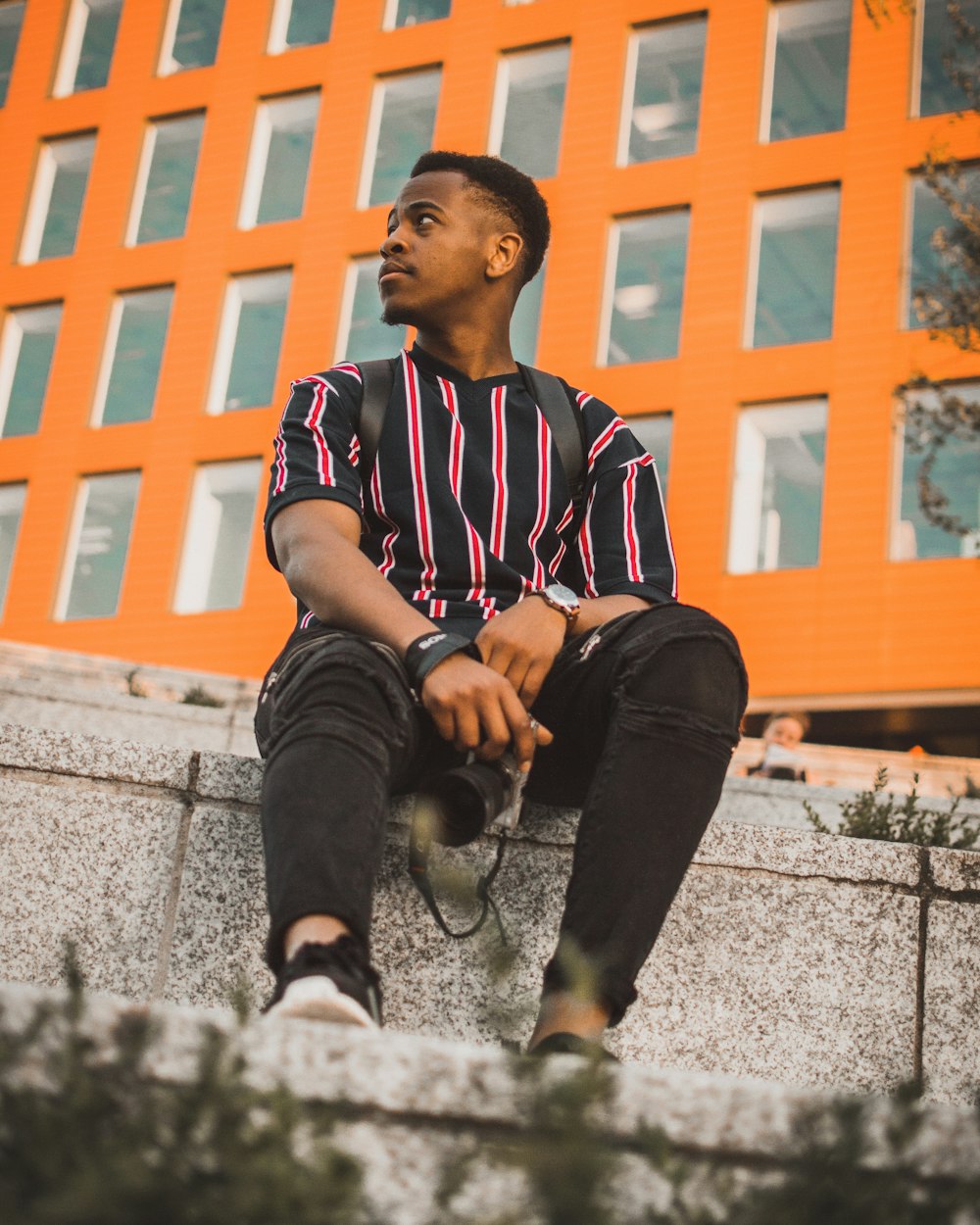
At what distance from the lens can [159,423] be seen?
2653cm

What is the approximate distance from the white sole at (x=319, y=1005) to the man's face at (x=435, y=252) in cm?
194

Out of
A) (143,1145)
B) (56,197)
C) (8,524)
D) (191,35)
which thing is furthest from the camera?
(56,197)

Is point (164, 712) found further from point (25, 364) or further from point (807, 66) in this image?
point (25, 364)

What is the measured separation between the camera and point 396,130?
86.9 ft

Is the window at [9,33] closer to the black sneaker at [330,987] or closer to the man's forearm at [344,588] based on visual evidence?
the man's forearm at [344,588]

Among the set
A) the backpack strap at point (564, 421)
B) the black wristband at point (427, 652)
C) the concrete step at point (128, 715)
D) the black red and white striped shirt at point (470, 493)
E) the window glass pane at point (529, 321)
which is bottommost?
the black wristband at point (427, 652)

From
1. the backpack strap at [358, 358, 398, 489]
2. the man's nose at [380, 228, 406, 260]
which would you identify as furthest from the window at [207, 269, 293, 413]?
the backpack strap at [358, 358, 398, 489]

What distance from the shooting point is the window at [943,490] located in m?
21.2

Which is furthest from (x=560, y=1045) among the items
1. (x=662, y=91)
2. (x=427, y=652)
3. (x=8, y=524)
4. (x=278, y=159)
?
(x=8, y=524)

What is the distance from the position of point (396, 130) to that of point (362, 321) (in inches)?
135

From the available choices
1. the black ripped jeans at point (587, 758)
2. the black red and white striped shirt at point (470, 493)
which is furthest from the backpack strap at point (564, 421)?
the black ripped jeans at point (587, 758)

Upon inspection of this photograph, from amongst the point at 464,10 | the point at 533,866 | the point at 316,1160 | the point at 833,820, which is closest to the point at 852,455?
the point at 464,10

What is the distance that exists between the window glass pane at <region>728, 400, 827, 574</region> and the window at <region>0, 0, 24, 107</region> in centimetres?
1660

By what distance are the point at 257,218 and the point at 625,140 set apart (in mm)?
6630
